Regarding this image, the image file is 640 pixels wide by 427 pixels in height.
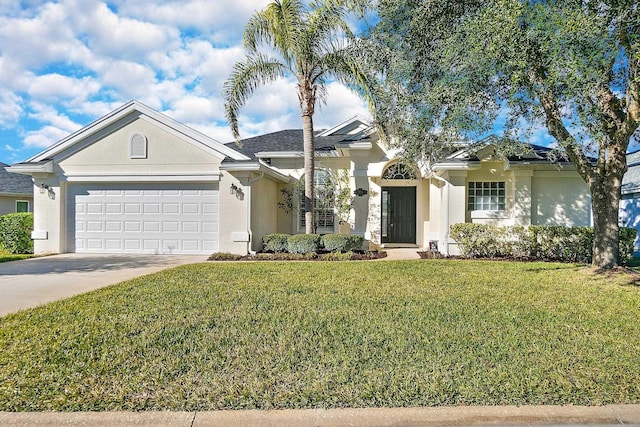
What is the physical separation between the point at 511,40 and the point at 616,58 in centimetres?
245

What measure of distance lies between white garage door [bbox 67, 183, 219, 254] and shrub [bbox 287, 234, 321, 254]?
2.91 metres

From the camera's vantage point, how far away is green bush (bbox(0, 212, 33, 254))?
14.7 metres

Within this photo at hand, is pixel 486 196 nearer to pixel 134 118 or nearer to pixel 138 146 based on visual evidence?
pixel 138 146

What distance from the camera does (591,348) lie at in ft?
14.3

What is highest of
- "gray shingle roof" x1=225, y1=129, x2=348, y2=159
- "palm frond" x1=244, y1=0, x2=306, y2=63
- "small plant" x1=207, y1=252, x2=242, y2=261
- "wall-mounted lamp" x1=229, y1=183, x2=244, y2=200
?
"palm frond" x1=244, y1=0, x2=306, y2=63

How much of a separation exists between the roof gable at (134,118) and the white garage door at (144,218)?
4.61ft

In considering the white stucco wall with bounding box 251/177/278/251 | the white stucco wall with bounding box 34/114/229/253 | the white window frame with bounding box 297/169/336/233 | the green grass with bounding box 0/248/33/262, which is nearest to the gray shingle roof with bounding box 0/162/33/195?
the green grass with bounding box 0/248/33/262

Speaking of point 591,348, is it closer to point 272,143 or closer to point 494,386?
point 494,386

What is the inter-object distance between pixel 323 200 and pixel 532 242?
785cm

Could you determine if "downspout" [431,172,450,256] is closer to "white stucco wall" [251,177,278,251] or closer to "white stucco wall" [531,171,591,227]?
"white stucco wall" [531,171,591,227]

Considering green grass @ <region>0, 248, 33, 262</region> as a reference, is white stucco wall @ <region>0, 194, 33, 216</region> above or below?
above

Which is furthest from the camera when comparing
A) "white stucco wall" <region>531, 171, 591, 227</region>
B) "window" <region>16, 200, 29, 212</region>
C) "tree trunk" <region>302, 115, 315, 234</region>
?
"window" <region>16, 200, 29, 212</region>

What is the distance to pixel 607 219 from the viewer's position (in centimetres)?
887

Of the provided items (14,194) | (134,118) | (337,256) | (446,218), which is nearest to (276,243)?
(337,256)
